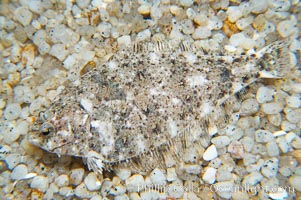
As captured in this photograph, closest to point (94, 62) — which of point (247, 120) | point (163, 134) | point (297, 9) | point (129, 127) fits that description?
point (129, 127)

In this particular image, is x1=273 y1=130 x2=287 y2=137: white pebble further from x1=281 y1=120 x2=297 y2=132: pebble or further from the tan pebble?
the tan pebble

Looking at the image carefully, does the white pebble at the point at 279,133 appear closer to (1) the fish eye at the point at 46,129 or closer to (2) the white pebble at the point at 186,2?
(2) the white pebble at the point at 186,2

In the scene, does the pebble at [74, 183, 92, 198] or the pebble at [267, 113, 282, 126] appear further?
the pebble at [267, 113, 282, 126]

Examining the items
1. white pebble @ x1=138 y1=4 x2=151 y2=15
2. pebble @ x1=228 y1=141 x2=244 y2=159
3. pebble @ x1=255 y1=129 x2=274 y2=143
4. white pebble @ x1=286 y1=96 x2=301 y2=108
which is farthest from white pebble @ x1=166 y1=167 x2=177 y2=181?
white pebble @ x1=138 y1=4 x2=151 y2=15

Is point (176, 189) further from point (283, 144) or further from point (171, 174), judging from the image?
point (283, 144)

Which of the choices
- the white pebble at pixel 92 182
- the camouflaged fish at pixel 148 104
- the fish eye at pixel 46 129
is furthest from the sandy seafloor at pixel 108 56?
the fish eye at pixel 46 129

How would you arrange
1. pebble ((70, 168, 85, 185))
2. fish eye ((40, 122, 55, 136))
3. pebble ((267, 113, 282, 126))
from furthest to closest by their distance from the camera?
pebble ((267, 113, 282, 126)) → pebble ((70, 168, 85, 185)) → fish eye ((40, 122, 55, 136))
